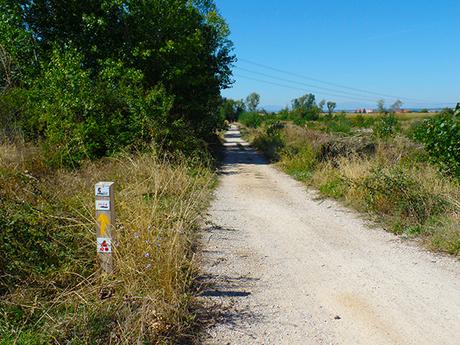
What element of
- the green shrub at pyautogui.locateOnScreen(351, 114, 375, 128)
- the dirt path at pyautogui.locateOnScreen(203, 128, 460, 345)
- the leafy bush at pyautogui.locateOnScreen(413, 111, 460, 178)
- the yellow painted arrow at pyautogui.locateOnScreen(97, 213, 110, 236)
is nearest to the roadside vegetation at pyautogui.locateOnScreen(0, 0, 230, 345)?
the yellow painted arrow at pyautogui.locateOnScreen(97, 213, 110, 236)

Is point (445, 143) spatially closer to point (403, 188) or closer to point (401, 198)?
point (403, 188)

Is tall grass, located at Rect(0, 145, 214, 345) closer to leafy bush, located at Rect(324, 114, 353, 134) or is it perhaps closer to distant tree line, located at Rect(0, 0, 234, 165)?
distant tree line, located at Rect(0, 0, 234, 165)

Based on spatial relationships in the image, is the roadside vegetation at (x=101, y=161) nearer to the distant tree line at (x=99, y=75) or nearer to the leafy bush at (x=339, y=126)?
the distant tree line at (x=99, y=75)

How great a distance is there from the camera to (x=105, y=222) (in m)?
4.41

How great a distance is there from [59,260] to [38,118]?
10.9 meters

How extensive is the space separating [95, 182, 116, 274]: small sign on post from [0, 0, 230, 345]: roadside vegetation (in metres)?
0.11

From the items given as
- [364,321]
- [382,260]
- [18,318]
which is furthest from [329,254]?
[18,318]

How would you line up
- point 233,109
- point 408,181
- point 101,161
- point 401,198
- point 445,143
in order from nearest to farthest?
point 401,198, point 408,181, point 445,143, point 101,161, point 233,109

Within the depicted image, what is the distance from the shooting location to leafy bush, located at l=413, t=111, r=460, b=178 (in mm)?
9680

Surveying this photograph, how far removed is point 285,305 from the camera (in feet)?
15.3

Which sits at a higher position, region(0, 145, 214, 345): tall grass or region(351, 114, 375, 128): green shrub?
region(351, 114, 375, 128): green shrub

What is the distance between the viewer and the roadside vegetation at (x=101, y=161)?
13.0ft

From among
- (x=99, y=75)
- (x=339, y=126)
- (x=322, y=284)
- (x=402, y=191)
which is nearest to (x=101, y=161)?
(x=99, y=75)

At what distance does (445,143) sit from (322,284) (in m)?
6.38
